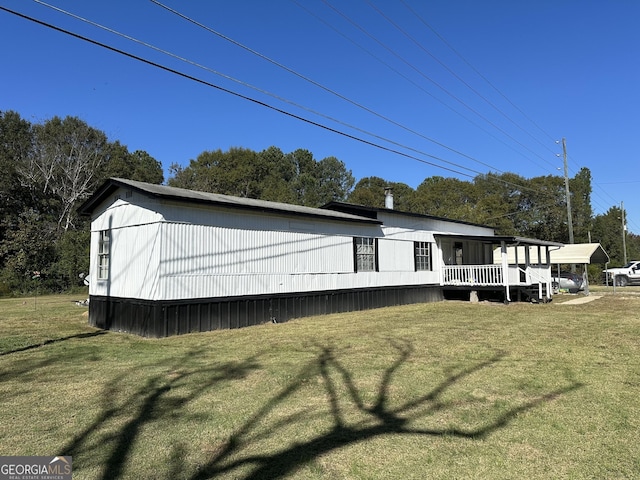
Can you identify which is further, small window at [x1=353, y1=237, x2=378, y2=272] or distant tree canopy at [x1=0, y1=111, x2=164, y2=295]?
distant tree canopy at [x1=0, y1=111, x2=164, y2=295]

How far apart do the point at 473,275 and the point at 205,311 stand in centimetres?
1224

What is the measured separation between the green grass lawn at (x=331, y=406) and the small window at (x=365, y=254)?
6.67 metres

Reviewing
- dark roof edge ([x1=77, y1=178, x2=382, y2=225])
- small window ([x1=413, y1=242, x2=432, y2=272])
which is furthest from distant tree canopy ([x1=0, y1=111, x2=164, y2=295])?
small window ([x1=413, y1=242, x2=432, y2=272])

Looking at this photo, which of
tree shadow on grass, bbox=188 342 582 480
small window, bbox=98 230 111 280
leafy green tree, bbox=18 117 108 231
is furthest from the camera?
leafy green tree, bbox=18 117 108 231

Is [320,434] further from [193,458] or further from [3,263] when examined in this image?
[3,263]

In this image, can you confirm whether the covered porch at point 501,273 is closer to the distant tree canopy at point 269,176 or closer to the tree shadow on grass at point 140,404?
the tree shadow on grass at point 140,404

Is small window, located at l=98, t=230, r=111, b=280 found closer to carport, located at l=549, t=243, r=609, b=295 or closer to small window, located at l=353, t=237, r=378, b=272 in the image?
small window, located at l=353, t=237, r=378, b=272

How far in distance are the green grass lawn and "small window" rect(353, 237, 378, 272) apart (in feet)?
21.9

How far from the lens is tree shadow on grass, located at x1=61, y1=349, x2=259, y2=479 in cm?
382

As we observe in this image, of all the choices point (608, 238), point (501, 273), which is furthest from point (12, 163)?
point (608, 238)

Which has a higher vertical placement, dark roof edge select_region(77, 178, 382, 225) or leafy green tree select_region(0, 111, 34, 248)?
leafy green tree select_region(0, 111, 34, 248)

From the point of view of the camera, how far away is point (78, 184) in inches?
1361

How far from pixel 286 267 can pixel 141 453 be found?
967cm

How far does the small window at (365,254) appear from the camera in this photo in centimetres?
1614
